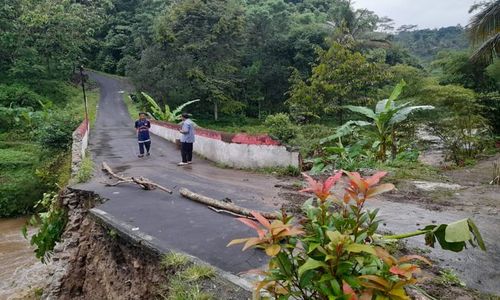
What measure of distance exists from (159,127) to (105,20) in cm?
3978

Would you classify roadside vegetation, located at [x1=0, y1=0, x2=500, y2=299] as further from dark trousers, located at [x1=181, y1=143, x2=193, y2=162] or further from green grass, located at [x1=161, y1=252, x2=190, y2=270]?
dark trousers, located at [x1=181, y1=143, x2=193, y2=162]

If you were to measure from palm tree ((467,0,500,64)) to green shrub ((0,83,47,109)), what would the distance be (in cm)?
2968

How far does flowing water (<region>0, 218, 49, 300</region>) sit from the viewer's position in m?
10.5

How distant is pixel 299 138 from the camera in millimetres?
10703

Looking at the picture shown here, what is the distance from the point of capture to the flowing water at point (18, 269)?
34.4ft

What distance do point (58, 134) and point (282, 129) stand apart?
38.2 feet

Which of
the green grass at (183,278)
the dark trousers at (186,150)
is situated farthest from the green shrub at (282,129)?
the green grass at (183,278)

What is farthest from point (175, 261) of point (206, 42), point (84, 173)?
point (206, 42)

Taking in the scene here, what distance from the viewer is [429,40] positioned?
7262 centimetres

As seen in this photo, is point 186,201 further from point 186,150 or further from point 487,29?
point 487,29

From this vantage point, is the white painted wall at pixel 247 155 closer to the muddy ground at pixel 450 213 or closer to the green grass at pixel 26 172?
the muddy ground at pixel 450 213

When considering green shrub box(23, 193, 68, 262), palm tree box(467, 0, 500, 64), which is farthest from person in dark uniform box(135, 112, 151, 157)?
palm tree box(467, 0, 500, 64)

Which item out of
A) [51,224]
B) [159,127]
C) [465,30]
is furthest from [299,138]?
[159,127]

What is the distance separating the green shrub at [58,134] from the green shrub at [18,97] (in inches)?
609
